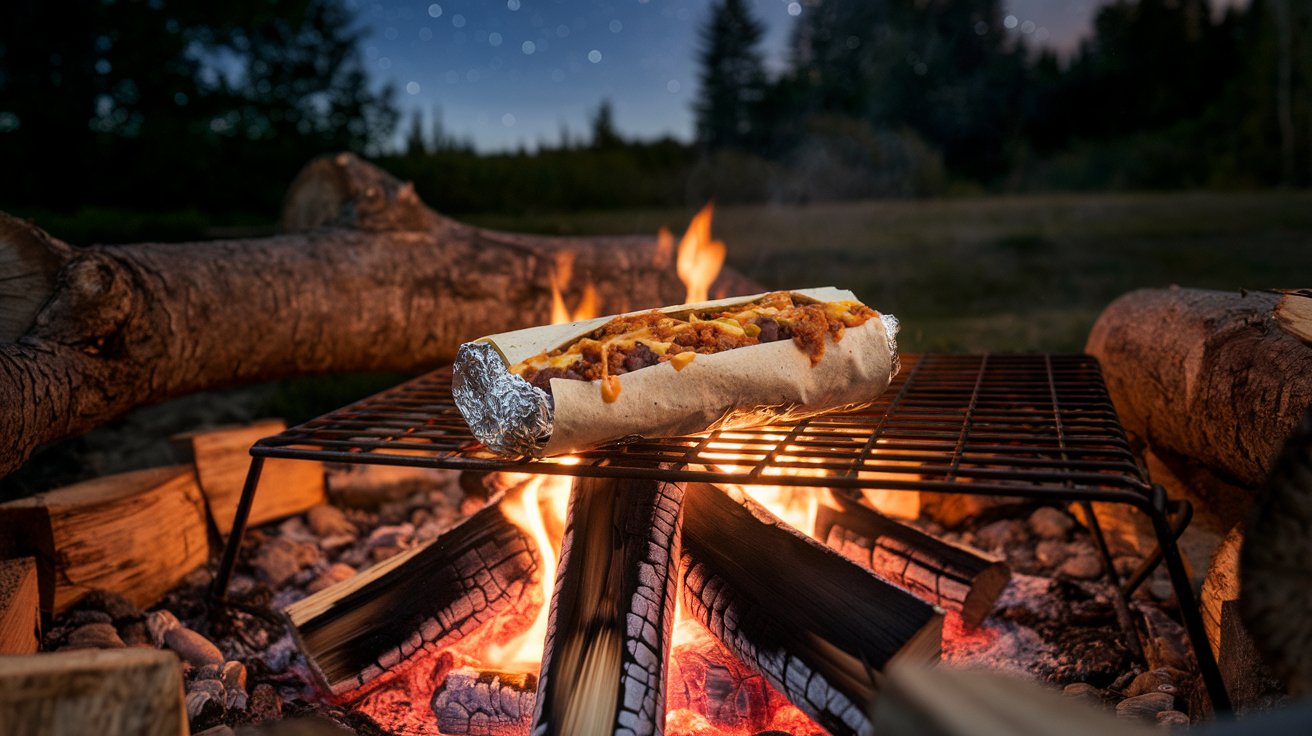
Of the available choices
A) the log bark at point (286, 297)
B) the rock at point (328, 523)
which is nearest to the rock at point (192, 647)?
the log bark at point (286, 297)

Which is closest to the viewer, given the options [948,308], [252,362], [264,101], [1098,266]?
[252,362]

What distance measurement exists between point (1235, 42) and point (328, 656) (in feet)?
76.1

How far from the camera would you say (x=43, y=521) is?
2.79 metres

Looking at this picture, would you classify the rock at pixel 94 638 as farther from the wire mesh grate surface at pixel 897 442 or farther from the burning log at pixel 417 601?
the wire mesh grate surface at pixel 897 442

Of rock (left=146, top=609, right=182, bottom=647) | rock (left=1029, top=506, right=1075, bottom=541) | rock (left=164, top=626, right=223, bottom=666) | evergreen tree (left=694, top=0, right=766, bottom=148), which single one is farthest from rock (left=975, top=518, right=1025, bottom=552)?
evergreen tree (left=694, top=0, right=766, bottom=148)

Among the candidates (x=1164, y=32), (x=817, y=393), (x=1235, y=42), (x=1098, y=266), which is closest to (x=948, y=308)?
(x=1098, y=266)

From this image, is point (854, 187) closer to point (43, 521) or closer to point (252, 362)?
point (252, 362)

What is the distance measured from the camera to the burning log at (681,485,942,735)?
1952 millimetres

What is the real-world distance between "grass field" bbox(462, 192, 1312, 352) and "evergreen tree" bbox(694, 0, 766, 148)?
14.0 m

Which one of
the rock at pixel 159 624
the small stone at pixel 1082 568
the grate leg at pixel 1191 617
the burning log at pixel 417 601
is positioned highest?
the grate leg at pixel 1191 617

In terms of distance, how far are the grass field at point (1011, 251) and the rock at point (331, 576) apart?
3833 mm

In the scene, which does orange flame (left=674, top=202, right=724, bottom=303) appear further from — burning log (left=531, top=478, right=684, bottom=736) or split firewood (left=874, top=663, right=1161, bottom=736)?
split firewood (left=874, top=663, right=1161, bottom=736)

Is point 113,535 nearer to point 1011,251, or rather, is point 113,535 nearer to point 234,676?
point 234,676

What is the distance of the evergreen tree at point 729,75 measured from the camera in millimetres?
25812
